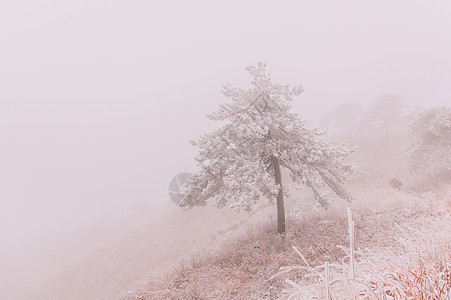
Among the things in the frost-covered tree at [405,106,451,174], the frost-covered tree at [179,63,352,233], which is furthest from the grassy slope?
the frost-covered tree at [405,106,451,174]

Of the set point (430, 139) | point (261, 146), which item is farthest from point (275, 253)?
point (430, 139)

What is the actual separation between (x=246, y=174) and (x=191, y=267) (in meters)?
4.01

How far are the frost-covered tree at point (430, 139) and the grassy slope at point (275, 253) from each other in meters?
11.1

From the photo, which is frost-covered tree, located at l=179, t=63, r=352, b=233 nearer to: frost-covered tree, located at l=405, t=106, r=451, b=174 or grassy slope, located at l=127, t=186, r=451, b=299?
grassy slope, located at l=127, t=186, r=451, b=299

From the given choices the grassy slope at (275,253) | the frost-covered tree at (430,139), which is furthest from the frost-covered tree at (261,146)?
the frost-covered tree at (430,139)

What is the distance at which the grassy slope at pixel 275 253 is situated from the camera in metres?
6.70

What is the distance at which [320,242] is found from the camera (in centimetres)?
873

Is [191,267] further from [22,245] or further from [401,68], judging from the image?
[401,68]

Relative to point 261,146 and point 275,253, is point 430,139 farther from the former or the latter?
point 275,253

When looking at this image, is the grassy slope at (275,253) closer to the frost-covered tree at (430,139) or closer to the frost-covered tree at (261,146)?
the frost-covered tree at (261,146)

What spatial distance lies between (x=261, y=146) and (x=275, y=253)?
13.8ft

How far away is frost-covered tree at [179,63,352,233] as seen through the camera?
375 inches

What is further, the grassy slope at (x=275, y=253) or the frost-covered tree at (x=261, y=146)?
the frost-covered tree at (x=261, y=146)

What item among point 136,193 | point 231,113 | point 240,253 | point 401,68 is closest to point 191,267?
point 240,253
